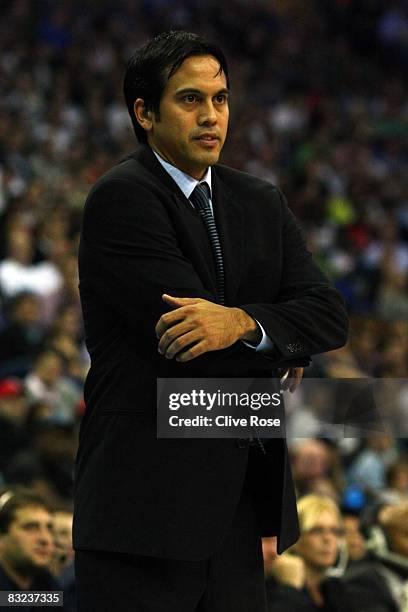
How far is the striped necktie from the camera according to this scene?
244 cm

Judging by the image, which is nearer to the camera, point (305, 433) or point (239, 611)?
point (239, 611)

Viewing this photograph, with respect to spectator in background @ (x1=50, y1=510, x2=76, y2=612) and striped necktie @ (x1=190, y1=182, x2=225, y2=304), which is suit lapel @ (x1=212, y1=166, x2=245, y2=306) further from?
spectator in background @ (x1=50, y1=510, x2=76, y2=612)

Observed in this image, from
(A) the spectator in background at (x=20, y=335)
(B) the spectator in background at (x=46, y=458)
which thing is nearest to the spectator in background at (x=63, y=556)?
(B) the spectator in background at (x=46, y=458)

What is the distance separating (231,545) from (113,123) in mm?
9896

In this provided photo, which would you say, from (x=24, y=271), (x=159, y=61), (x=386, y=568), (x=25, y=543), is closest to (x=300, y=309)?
(x=159, y=61)

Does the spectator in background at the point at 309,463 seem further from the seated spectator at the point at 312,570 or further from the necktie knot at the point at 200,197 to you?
the necktie knot at the point at 200,197

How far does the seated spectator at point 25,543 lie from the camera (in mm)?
3732

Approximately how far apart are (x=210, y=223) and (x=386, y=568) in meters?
3.13

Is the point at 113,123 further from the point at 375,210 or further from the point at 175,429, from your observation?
the point at 175,429

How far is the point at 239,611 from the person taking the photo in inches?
93.4

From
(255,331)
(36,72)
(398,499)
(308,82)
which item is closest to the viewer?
(255,331)

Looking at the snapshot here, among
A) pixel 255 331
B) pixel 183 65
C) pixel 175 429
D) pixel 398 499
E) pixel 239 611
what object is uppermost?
pixel 183 65

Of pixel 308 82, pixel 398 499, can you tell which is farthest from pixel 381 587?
pixel 308 82

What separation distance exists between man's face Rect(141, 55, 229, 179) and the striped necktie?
67 mm
